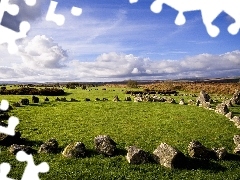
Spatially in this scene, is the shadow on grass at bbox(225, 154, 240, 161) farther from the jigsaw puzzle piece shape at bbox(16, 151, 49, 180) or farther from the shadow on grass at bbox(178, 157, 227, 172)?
the jigsaw puzzle piece shape at bbox(16, 151, 49, 180)

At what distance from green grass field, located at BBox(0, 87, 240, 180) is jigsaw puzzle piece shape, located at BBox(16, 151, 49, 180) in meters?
0.44

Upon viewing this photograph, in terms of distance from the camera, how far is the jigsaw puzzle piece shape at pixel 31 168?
20094 millimetres

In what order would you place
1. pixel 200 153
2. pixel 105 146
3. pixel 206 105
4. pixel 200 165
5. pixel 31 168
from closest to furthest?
pixel 31 168 < pixel 200 165 < pixel 200 153 < pixel 105 146 < pixel 206 105

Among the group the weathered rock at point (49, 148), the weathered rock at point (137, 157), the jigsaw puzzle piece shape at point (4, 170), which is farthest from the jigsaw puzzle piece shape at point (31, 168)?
the weathered rock at point (137, 157)

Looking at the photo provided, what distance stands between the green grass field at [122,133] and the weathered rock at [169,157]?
0.47 meters

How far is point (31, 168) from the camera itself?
2094cm

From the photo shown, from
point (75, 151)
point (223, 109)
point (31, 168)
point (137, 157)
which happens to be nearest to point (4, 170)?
point (31, 168)

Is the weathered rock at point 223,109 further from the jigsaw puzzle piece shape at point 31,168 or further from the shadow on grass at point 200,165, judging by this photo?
the jigsaw puzzle piece shape at point 31,168

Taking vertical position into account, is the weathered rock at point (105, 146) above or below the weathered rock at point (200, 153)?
above

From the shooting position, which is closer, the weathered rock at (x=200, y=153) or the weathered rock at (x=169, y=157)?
the weathered rock at (x=169, y=157)

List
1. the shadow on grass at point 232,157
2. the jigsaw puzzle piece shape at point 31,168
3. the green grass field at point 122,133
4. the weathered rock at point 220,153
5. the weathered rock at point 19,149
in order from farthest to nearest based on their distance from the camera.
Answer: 1. the weathered rock at point 19,149
2. the shadow on grass at point 232,157
3. the weathered rock at point 220,153
4. the green grass field at point 122,133
5. the jigsaw puzzle piece shape at point 31,168

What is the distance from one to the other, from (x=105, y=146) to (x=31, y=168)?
6.57 m

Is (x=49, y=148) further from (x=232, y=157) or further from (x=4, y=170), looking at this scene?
(x=232, y=157)

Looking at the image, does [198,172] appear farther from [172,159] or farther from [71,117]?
[71,117]
